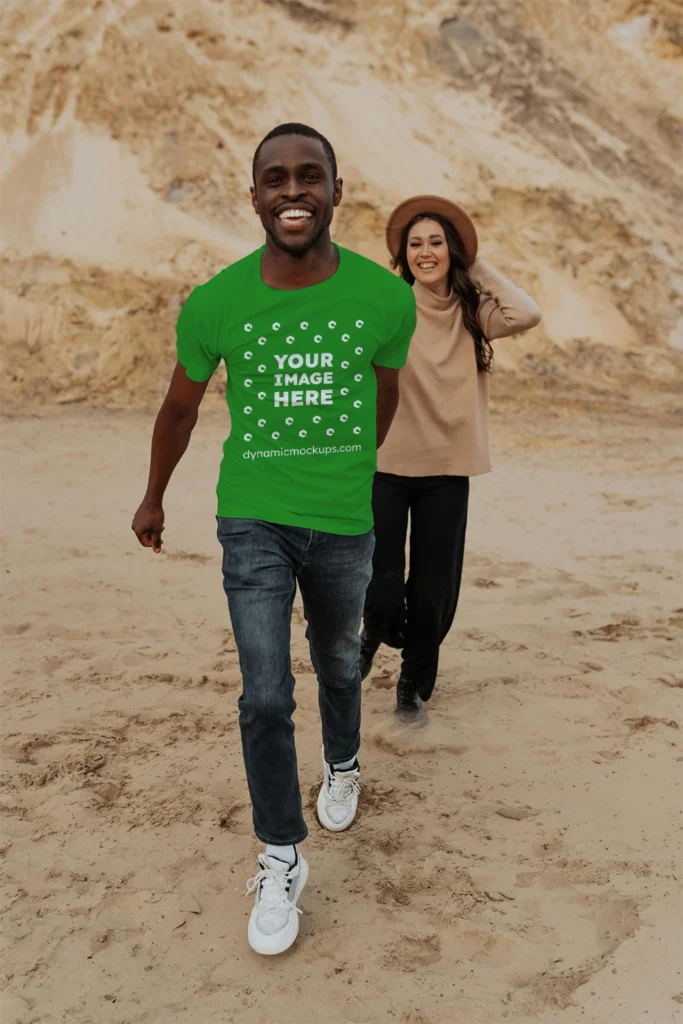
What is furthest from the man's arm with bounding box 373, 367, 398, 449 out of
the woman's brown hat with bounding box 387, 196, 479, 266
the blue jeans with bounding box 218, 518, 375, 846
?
the woman's brown hat with bounding box 387, 196, 479, 266

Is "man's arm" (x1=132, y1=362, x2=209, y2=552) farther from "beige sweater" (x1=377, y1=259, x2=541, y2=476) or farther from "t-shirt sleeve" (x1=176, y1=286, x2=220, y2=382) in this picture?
"beige sweater" (x1=377, y1=259, x2=541, y2=476)

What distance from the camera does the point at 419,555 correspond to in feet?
12.3

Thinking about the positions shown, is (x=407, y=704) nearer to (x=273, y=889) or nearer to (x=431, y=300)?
(x=273, y=889)

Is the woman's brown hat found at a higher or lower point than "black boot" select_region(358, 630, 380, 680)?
higher

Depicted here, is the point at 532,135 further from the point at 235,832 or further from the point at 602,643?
the point at 235,832

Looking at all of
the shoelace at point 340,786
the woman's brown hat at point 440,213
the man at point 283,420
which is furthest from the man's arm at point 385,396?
the shoelace at point 340,786

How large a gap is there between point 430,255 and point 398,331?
106 centimetres

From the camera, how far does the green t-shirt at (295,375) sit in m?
2.58

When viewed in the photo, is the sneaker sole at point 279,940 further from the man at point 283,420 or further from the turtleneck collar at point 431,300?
the turtleneck collar at point 431,300

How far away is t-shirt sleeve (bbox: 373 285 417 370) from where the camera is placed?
268cm

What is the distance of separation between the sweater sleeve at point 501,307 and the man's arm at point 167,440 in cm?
134

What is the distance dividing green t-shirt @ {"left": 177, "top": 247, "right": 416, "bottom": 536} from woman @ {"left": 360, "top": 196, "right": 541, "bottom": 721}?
982 millimetres

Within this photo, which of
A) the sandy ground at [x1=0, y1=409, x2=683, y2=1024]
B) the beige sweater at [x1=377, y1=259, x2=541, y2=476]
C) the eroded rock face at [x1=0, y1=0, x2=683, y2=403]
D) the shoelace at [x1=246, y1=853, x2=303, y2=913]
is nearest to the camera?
the sandy ground at [x1=0, y1=409, x2=683, y2=1024]

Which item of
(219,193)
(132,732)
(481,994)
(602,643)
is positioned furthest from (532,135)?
(481,994)
